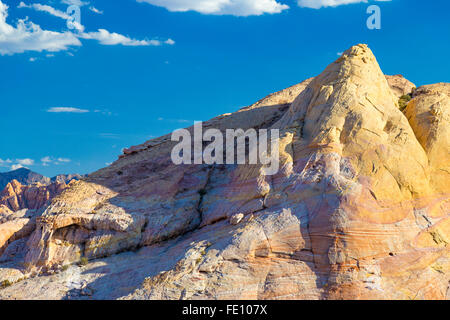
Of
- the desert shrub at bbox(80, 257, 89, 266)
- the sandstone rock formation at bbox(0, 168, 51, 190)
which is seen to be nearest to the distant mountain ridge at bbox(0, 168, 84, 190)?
the sandstone rock formation at bbox(0, 168, 51, 190)

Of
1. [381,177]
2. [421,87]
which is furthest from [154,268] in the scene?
[421,87]

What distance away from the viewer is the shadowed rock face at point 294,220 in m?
14.2

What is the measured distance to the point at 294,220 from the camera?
15.1m

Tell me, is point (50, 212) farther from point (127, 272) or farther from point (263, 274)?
point (263, 274)

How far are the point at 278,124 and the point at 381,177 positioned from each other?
656cm

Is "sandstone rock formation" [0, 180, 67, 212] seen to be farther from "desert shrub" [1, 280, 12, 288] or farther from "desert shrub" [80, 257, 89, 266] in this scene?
"desert shrub" [80, 257, 89, 266]

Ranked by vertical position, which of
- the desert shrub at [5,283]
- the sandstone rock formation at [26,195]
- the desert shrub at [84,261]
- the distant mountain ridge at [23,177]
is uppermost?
the distant mountain ridge at [23,177]

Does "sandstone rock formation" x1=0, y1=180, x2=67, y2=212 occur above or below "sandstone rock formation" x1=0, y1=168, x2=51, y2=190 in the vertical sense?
below

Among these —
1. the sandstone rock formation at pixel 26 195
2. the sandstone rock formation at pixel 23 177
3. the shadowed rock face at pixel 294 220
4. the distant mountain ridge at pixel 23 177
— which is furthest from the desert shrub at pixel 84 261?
the sandstone rock formation at pixel 23 177

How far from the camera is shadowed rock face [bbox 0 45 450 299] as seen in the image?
1422 cm

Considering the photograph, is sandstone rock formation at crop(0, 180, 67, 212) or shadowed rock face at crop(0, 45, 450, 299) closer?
shadowed rock face at crop(0, 45, 450, 299)

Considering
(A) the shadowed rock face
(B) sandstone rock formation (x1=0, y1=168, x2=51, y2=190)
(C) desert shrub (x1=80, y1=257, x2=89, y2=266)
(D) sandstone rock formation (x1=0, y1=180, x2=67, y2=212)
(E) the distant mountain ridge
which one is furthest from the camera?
(B) sandstone rock formation (x1=0, y1=168, x2=51, y2=190)

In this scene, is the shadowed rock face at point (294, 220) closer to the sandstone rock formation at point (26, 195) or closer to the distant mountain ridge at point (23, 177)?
the sandstone rock formation at point (26, 195)

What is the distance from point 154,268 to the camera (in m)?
16.5
